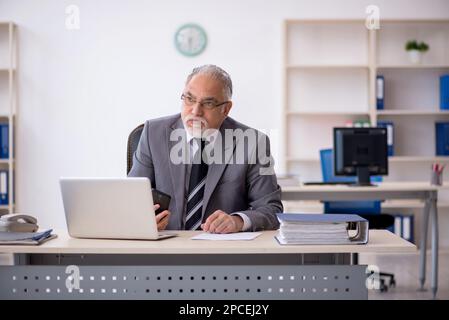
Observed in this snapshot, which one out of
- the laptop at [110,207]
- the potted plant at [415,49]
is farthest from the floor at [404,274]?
the laptop at [110,207]

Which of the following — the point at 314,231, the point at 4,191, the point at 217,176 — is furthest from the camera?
the point at 4,191

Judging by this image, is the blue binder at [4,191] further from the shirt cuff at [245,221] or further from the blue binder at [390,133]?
the shirt cuff at [245,221]

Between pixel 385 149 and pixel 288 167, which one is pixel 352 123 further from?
pixel 385 149

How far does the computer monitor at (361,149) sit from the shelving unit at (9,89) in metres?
2.86

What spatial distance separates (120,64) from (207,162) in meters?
3.57

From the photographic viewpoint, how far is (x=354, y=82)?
573 cm

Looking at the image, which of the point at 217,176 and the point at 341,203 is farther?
the point at 341,203

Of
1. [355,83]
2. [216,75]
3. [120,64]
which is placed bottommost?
[216,75]

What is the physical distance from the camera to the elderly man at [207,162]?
231 cm

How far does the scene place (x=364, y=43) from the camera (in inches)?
225

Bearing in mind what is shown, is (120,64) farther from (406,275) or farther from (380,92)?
(406,275)

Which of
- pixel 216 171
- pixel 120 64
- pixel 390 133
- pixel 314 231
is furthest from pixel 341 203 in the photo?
pixel 314 231

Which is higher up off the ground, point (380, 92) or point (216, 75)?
point (380, 92)

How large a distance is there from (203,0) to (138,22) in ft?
2.01
